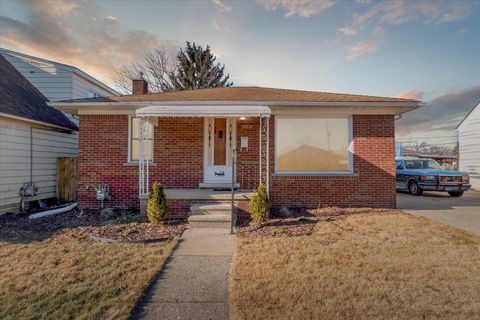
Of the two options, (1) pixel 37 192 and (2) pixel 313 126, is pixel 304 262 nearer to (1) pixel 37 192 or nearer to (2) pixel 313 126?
(2) pixel 313 126

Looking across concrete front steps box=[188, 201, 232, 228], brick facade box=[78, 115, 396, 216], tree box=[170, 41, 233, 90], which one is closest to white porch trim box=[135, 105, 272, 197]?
brick facade box=[78, 115, 396, 216]

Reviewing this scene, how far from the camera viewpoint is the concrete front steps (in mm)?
6000

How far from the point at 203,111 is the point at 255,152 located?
2.15 metres

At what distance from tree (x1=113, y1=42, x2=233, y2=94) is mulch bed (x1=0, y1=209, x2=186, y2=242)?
63.0 ft

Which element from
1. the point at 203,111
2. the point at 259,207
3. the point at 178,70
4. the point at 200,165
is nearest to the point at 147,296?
the point at 259,207

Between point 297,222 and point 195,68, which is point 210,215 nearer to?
point 297,222

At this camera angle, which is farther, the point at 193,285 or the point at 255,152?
the point at 255,152

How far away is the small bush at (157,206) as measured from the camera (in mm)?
6086

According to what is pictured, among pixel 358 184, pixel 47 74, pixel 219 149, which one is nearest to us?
pixel 358 184

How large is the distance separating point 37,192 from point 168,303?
8.16m

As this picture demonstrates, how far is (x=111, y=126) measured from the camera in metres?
7.90

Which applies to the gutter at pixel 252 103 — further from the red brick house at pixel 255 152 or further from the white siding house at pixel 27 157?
the white siding house at pixel 27 157

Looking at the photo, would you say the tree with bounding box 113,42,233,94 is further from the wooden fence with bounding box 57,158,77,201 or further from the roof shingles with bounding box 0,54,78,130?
the wooden fence with bounding box 57,158,77,201

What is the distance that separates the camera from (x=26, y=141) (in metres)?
8.34
